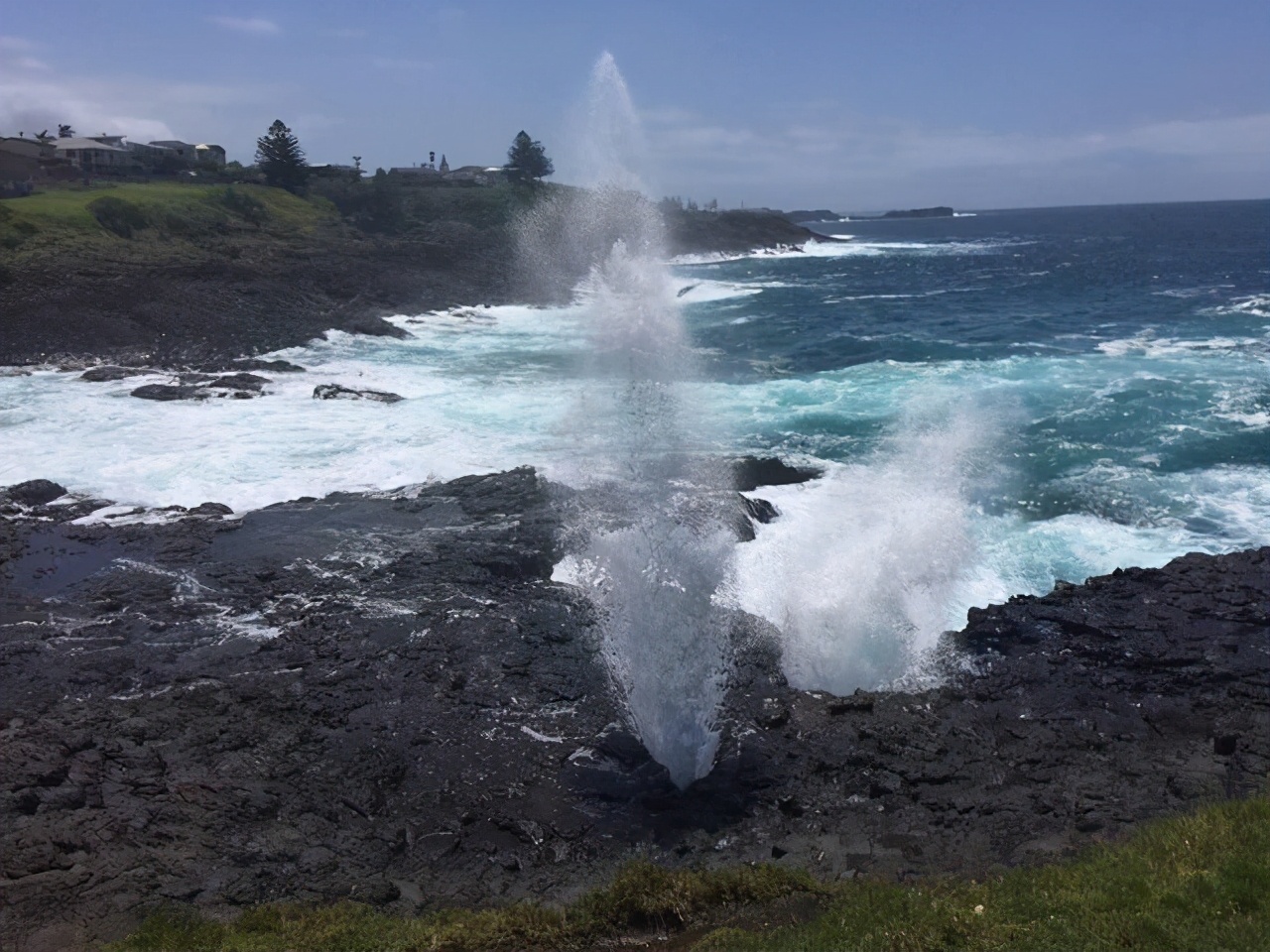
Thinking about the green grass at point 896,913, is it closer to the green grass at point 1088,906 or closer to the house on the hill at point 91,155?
the green grass at point 1088,906

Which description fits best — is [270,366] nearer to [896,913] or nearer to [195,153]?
[896,913]

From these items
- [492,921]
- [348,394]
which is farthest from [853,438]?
[492,921]

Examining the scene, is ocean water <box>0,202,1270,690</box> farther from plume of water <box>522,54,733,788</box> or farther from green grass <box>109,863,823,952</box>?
green grass <box>109,863,823,952</box>

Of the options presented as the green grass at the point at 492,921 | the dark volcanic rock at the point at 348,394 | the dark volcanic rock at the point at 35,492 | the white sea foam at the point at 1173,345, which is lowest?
the green grass at the point at 492,921

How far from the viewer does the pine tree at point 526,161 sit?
82.8 m

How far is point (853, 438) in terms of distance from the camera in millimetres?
23641

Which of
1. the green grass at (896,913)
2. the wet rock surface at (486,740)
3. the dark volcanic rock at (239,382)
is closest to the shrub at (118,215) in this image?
the dark volcanic rock at (239,382)

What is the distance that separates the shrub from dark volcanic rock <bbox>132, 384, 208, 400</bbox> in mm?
20446

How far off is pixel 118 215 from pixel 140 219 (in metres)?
1.10

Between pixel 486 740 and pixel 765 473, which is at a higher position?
pixel 765 473

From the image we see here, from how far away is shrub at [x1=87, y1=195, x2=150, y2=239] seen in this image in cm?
4225

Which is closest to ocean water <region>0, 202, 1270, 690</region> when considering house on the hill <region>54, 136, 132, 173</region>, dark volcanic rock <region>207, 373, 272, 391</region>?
dark volcanic rock <region>207, 373, 272, 391</region>

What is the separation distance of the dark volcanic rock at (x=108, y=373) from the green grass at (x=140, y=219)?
11276mm

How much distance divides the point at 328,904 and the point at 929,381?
26.5 m
